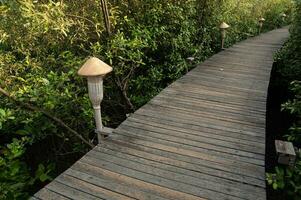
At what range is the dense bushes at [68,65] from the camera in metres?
3.79

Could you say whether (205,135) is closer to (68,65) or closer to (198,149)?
(198,149)

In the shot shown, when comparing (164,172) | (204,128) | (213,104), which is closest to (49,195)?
(164,172)

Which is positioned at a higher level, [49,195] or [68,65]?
[68,65]

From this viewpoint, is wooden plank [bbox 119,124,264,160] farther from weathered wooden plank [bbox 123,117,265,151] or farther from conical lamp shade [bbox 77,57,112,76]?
conical lamp shade [bbox 77,57,112,76]

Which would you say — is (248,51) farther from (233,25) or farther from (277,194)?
(277,194)

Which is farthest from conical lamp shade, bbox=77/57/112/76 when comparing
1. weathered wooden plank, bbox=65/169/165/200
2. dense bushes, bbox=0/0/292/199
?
weathered wooden plank, bbox=65/169/165/200

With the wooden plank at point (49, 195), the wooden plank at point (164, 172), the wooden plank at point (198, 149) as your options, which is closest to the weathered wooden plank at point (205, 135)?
the wooden plank at point (198, 149)

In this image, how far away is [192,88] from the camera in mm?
5277

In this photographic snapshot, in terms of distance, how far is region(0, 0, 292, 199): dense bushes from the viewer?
12.4 feet

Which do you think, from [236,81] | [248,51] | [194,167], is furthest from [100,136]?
[248,51]

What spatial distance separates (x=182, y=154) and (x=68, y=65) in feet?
8.20

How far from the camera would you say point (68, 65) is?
4.53 m

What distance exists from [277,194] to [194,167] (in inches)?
112

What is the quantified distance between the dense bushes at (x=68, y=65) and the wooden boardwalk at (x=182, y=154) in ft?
3.07
